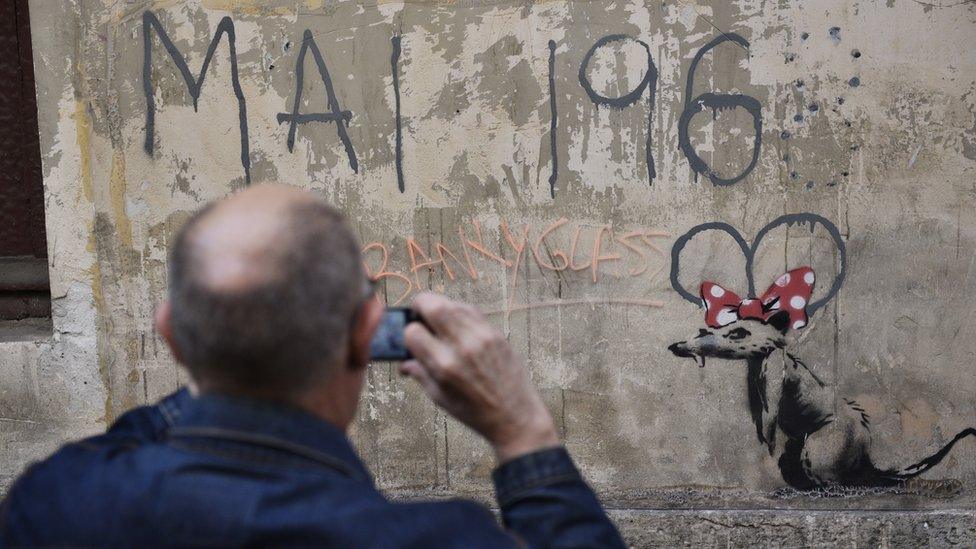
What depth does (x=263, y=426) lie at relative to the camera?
3.50ft

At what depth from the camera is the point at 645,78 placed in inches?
147

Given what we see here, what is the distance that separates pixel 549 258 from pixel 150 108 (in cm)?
187

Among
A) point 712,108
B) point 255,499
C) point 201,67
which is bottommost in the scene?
point 255,499

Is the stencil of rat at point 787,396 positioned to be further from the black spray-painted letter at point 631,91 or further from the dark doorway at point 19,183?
the dark doorway at point 19,183

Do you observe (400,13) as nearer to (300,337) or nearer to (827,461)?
(827,461)

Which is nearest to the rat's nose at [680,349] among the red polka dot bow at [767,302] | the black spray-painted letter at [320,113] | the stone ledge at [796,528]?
the red polka dot bow at [767,302]

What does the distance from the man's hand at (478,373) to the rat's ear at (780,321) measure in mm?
2791

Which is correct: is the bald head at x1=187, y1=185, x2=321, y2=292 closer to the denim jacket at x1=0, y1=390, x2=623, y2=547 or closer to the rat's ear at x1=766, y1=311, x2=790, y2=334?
the denim jacket at x1=0, y1=390, x2=623, y2=547

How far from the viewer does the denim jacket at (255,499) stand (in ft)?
3.26

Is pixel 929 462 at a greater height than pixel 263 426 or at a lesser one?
lesser

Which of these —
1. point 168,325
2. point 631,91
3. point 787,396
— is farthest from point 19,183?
point 168,325

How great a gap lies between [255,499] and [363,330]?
25cm

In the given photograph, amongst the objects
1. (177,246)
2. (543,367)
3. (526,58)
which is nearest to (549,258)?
(543,367)

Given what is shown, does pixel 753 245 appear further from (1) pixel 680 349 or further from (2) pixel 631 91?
(2) pixel 631 91
